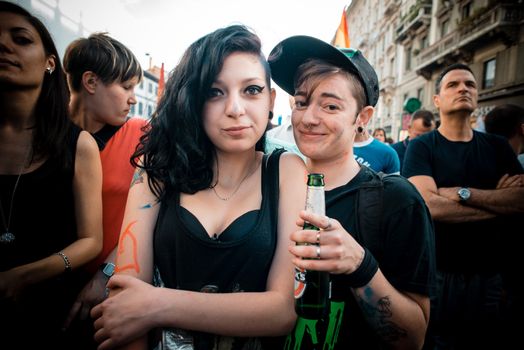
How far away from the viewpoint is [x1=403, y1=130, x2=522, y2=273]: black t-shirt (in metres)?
2.74

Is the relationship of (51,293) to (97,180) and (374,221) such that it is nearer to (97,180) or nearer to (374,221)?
(97,180)

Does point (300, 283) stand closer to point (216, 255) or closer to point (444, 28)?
point (216, 255)

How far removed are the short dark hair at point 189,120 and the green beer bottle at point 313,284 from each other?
0.64 metres

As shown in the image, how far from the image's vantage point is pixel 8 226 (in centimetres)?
172

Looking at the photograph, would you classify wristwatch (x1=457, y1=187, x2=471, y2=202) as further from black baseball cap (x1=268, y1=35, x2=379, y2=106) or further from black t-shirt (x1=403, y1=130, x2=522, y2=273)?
black baseball cap (x1=268, y1=35, x2=379, y2=106)

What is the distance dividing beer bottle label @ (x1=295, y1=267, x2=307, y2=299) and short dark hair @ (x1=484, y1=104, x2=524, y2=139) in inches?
172

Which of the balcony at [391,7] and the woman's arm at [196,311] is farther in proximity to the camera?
the balcony at [391,7]

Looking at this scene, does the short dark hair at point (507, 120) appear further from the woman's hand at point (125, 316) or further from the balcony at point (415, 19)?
the balcony at point (415, 19)

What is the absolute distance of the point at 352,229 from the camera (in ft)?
5.16

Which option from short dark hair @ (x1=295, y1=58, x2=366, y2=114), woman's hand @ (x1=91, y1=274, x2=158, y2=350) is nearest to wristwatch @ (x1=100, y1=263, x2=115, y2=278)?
woman's hand @ (x1=91, y1=274, x2=158, y2=350)

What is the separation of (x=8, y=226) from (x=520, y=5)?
20.5 meters

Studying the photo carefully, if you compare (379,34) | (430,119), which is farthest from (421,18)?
(430,119)

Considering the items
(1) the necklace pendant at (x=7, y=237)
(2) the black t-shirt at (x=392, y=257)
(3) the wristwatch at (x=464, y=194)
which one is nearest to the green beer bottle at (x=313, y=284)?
(2) the black t-shirt at (x=392, y=257)

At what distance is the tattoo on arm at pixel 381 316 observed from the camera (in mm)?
1425
